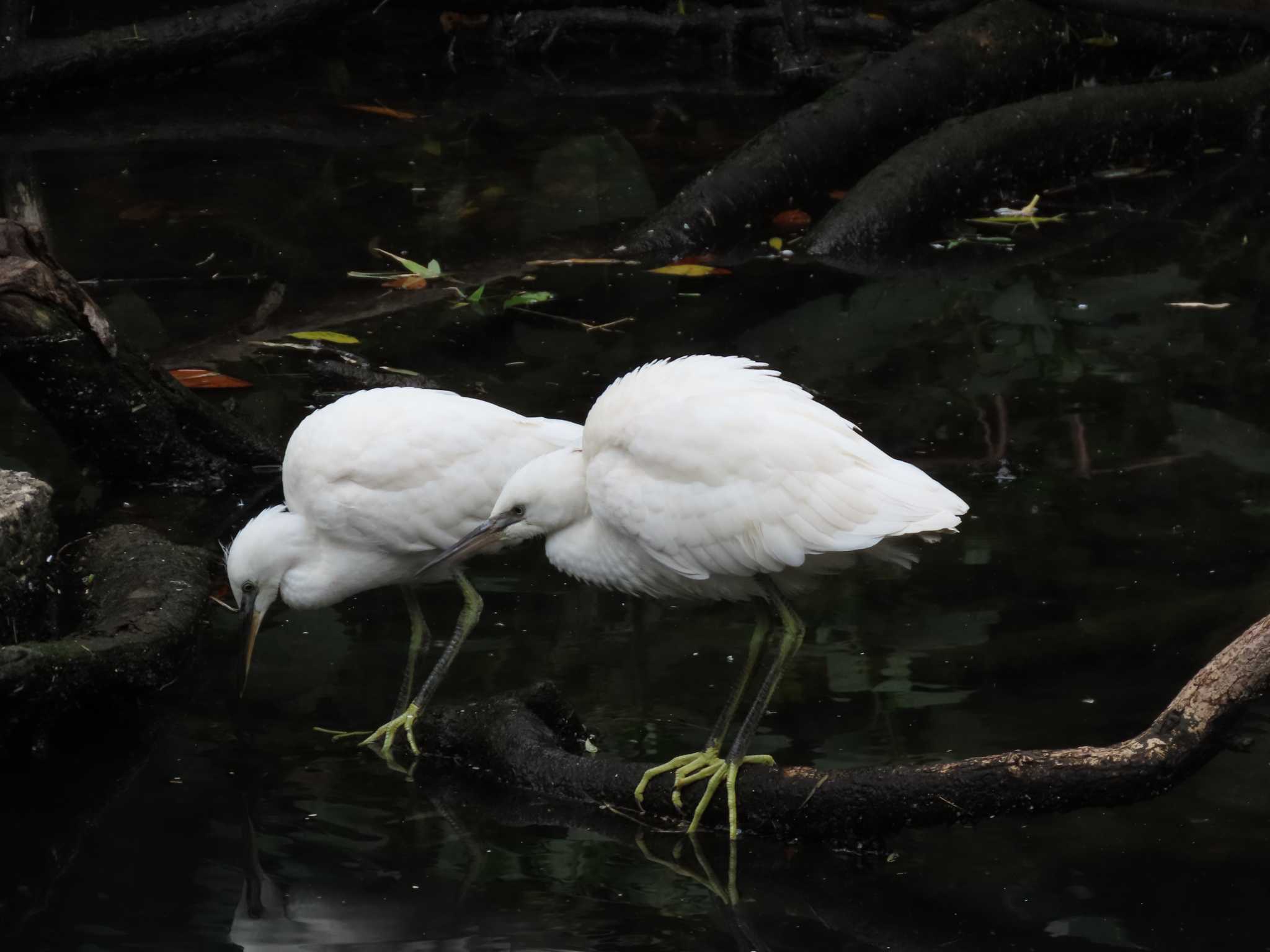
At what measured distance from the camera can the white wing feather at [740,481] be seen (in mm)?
4121

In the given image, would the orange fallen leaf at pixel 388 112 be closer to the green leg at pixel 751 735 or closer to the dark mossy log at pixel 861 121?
the dark mossy log at pixel 861 121

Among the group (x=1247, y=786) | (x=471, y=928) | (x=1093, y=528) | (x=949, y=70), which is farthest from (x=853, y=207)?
(x=471, y=928)

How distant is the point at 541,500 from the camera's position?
179 inches

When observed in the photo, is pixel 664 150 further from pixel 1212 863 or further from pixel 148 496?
pixel 1212 863

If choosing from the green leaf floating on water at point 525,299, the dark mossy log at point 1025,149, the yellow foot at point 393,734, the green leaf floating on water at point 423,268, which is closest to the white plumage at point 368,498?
the yellow foot at point 393,734

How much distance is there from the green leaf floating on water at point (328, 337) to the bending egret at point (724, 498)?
329 cm

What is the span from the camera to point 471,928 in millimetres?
3758

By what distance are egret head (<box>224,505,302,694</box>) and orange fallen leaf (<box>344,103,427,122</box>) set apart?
7955mm

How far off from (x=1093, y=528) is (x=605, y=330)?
291 centimetres

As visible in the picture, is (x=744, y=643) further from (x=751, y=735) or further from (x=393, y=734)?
(x=393, y=734)

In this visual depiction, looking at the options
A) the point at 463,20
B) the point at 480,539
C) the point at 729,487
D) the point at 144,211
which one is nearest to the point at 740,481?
the point at 729,487

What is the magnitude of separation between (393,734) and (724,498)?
4.05 feet

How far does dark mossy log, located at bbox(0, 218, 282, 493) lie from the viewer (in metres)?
5.61

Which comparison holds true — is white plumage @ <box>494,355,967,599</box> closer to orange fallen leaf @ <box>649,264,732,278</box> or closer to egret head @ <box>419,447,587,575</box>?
egret head @ <box>419,447,587,575</box>
